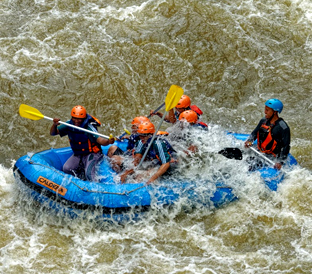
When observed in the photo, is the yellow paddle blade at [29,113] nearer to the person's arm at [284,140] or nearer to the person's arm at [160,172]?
the person's arm at [160,172]

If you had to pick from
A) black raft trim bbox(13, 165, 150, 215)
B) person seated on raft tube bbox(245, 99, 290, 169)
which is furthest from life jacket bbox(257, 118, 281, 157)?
black raft trim bbox(13, 165, 150, 215)

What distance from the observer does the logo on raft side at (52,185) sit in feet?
19.9

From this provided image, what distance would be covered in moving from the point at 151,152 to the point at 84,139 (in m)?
0.97

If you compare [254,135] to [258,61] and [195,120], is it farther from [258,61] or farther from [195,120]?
[258,61]

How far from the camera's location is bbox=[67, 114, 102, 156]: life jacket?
6531 millimetres

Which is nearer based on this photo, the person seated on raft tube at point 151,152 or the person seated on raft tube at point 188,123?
the person seated on raft tube at point 151,152

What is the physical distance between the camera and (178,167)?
654 centimetres

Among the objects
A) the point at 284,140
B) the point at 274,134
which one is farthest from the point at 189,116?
the point at 284,140

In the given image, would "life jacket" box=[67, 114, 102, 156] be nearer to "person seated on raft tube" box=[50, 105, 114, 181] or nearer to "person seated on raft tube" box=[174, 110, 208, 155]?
"person seated on raft tube" box=[50, 105, 114, 181]

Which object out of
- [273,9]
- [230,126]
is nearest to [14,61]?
[230,126]

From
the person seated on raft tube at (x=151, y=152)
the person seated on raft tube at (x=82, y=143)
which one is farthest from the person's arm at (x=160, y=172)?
the person seated on raft tube at (x=82, y=143)

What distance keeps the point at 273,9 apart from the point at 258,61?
1761 mm

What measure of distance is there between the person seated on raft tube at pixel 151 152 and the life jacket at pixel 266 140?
4.43 ft

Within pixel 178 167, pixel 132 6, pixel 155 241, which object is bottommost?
pixel 155 241
